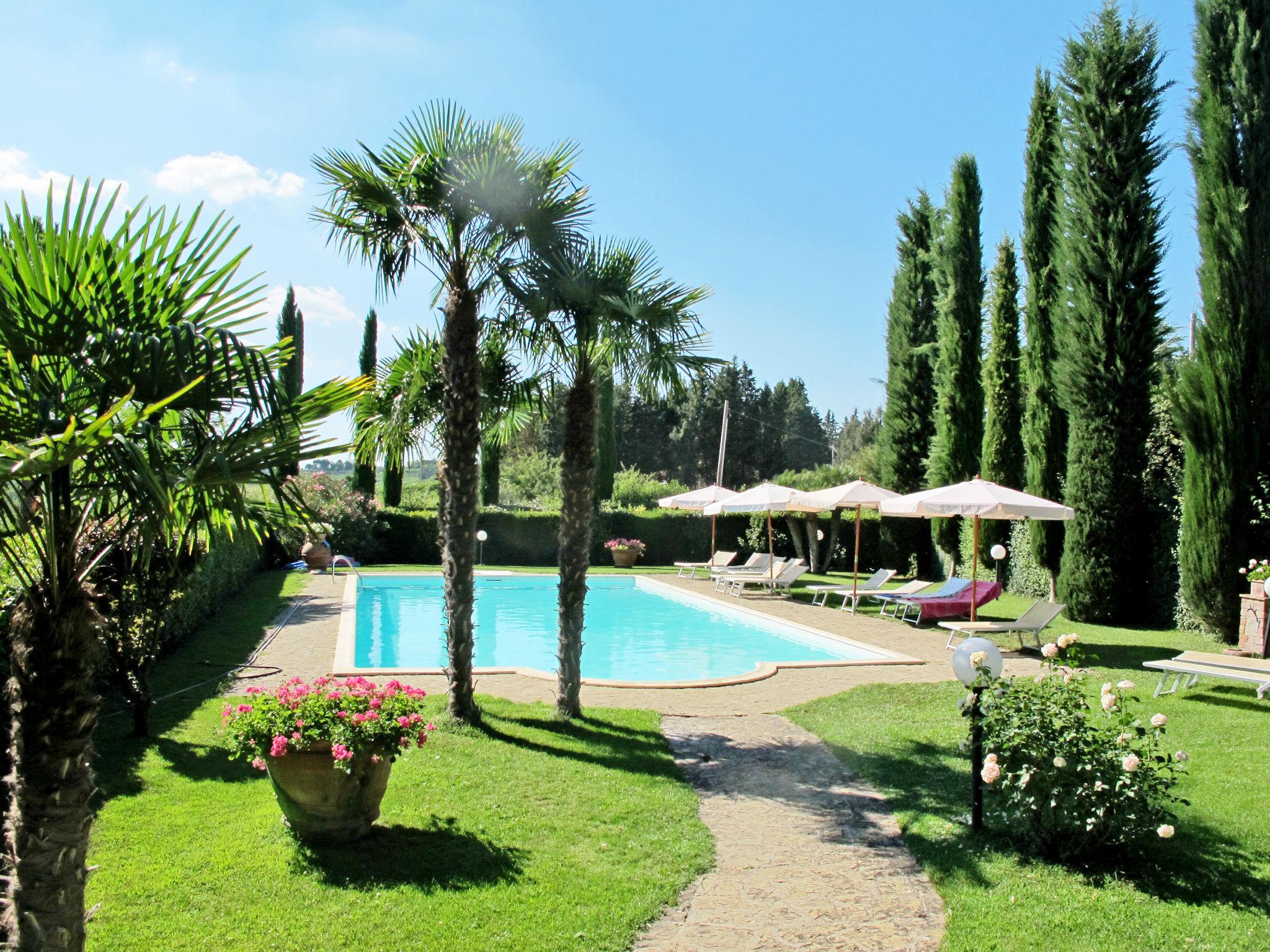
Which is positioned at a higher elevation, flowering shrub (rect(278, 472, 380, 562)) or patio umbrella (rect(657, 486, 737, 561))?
patio umbrella (rect(657, 486, 737, 561))

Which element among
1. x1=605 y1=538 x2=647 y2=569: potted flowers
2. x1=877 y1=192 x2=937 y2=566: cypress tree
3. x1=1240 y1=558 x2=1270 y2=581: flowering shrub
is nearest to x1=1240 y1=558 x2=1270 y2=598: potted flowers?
x1=1240 y1=558 x2=1270 y2=581: flowering shrub

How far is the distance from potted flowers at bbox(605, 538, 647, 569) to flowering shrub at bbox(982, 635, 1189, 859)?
22806 millimetres

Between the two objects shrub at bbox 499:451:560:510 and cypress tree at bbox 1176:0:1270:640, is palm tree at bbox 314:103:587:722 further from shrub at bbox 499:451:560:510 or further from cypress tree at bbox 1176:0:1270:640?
shrub at bbox 499:451:560:510

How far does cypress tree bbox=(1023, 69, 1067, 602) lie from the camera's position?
17.0 metres

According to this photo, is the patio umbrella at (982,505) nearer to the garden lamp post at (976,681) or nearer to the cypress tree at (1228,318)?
the cypress tree at (1228,318)

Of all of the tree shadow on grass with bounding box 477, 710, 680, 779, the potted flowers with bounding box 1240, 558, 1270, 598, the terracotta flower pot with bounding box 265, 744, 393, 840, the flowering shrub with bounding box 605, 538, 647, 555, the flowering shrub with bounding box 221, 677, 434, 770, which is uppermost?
the potted flowers with bounding box 1240, 558, 1270, 598

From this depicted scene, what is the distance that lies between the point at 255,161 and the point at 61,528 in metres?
5.36

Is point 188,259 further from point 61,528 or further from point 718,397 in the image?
point 718,397

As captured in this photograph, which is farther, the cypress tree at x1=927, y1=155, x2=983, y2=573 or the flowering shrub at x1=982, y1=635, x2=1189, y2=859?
the cypress tree at x1=927, y1=155, x2=983, y2=573

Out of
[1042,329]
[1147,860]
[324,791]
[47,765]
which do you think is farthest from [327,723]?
[1042,329]

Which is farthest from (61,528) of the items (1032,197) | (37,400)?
(1032,197)

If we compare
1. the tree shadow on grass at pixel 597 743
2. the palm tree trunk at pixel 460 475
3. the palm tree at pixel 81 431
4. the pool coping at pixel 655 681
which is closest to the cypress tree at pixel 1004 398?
the pool coping at pixel 655 681

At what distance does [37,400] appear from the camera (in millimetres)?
2816

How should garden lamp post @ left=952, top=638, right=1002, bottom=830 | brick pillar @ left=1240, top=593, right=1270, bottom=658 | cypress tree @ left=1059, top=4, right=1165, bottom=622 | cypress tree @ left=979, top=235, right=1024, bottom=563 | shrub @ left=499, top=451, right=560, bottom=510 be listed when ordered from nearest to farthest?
garden lamp post @ left=952, top=638, right=1002, bottom=830 < brick pillar @ left=1240, top=593, right=1270, bottom=658 < cypress tree @ left=1059, top=4, right=1165, bottom=622 < cypress tree @ left=979, top=235, right=1024, bottom=563 < shrub @ left=499, top=451, right=560, bottom=510
